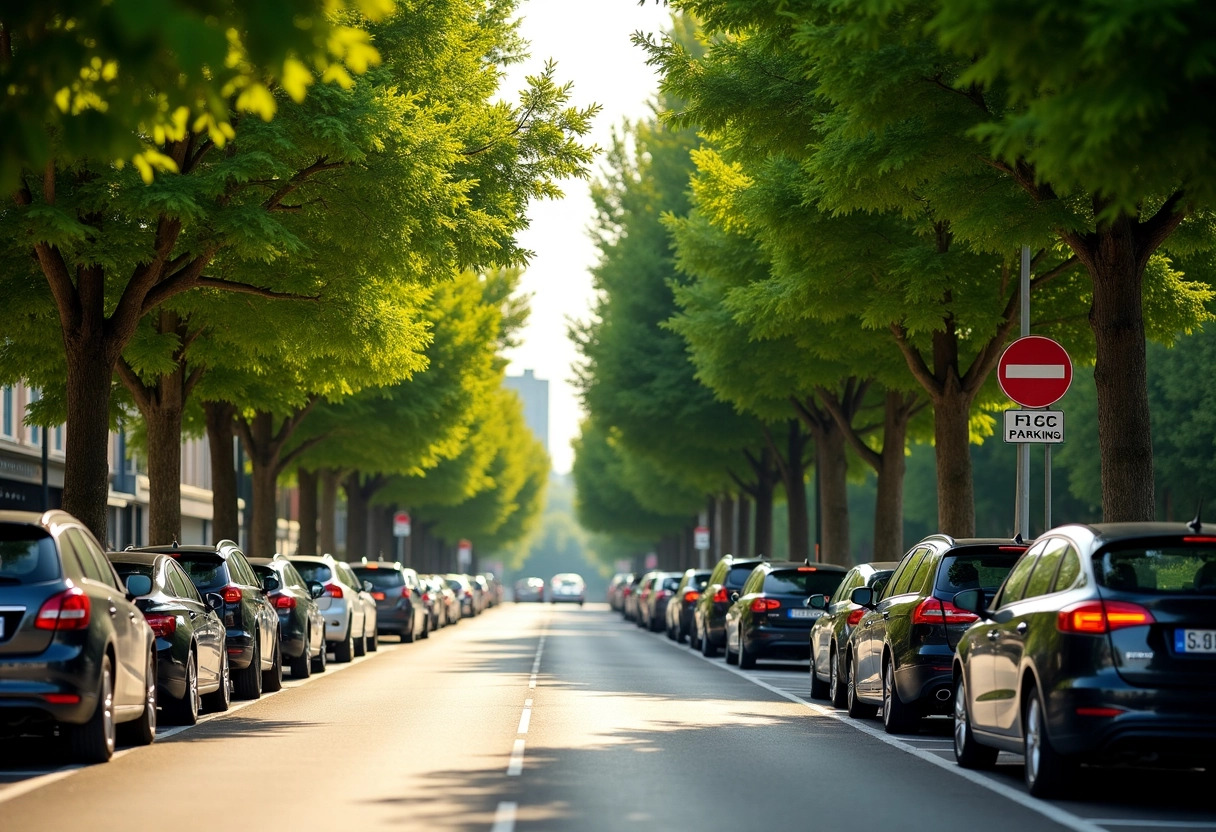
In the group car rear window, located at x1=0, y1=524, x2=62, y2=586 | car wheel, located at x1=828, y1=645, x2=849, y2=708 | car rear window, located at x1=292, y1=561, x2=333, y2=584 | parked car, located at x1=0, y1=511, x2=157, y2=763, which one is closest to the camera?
parked car, located at x1=0, y1=511, x2=157, y2=763

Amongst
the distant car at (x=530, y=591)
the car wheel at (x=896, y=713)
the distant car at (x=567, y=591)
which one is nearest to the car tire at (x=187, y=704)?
the car wheel at (x=896, y=713)

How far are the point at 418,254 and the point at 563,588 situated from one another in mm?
80928

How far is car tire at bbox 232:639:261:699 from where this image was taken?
68.1 ft

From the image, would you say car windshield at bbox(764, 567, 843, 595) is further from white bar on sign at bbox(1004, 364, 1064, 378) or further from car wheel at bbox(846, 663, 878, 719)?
car wheel at bbox(846, 663, 878, 719)

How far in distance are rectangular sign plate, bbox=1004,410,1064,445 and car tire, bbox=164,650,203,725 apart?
8.47 metres

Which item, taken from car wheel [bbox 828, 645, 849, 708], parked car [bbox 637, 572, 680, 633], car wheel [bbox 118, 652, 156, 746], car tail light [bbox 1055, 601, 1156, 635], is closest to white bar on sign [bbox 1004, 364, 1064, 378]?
car wheel [bbox 828, 645, 849, 708]

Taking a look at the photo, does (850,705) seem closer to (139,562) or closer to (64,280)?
(139,562)

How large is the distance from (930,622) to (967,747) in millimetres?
2421

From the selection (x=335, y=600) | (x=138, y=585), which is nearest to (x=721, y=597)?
(x=335, y=600)

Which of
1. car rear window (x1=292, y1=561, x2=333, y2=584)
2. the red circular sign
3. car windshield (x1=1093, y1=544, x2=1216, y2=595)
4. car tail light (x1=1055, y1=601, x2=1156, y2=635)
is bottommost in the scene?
car rear window (x1=292, y1=561, x2=333, y2=584)

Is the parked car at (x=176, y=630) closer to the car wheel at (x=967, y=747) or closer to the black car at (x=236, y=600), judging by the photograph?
the black car at (x=236, y=600)

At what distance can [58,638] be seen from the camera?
13.0 m

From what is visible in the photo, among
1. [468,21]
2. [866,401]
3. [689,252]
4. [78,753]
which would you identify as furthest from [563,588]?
[78,753]

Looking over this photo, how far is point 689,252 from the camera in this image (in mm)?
33500
